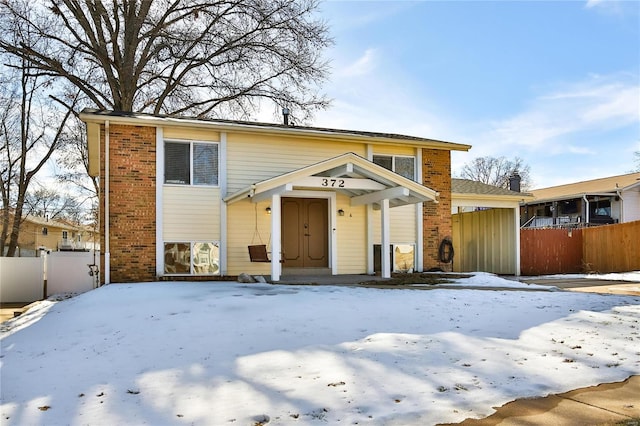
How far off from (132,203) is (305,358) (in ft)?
26.3

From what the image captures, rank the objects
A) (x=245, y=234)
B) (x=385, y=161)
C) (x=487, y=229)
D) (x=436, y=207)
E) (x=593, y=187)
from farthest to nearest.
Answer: (x=593, y=187)
(x=487, y=229)
(x=436, y=207)
(x=385, y=161)
(x=245, y=234)

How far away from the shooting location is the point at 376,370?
4.52 meters

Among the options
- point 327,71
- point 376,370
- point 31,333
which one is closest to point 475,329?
point 376,370

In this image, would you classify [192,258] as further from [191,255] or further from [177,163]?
[177,163]

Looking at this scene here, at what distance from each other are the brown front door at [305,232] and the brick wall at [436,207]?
112 inches

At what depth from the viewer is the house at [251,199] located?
37.6ft

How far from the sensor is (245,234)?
12.5 metres

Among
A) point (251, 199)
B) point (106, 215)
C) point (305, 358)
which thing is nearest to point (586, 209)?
point (251, 199)

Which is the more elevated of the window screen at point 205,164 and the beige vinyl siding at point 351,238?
the window screen at point 205,164

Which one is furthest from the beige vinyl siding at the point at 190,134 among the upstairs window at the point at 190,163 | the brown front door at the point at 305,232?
the brown front door at the point at 305,232

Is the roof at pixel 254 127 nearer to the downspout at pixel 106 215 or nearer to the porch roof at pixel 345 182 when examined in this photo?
the downspout at pixel 106 215

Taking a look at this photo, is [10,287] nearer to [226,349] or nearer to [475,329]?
[226,349]

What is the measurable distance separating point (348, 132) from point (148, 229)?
5.61 m

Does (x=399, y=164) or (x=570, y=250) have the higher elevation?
(x=399, y=164)
